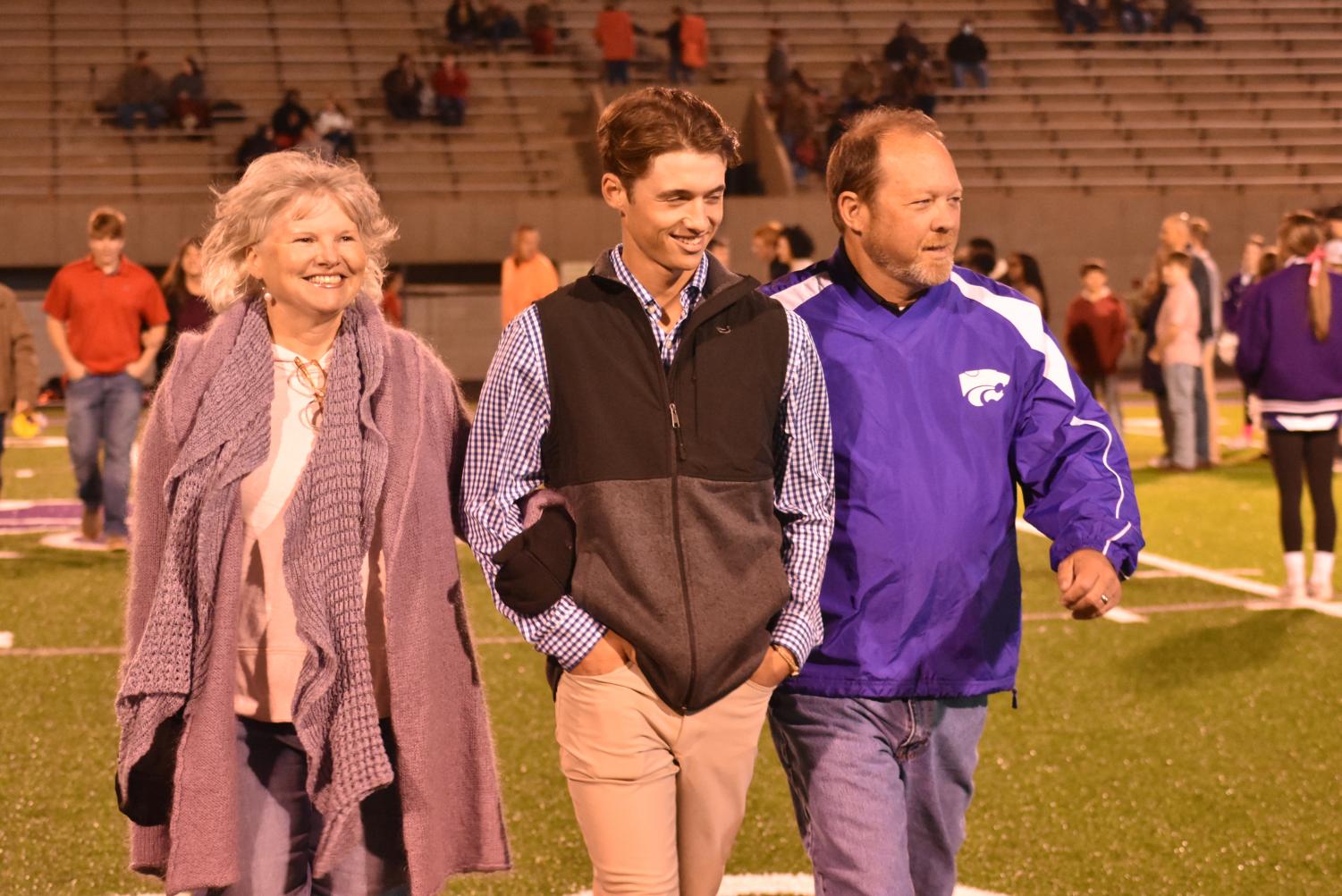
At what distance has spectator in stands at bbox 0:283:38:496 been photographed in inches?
401

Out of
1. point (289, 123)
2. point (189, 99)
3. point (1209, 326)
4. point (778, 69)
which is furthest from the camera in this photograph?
point (778, 69)

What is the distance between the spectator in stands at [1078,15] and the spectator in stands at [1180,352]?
1901cm

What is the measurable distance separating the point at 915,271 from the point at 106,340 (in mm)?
8188

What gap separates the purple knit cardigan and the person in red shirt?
7764 millimetres

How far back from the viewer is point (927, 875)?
3.72 m

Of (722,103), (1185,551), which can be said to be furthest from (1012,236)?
(1185,551)

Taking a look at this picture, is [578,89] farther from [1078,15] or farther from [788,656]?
[788,656]

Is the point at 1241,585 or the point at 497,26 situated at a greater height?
the point at 497,26

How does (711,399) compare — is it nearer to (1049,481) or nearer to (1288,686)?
(1049,481)

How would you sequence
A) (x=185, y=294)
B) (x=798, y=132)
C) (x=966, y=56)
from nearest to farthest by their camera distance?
1. (x=185, y=294)
2. (x=798, y=132)
3. (x=966, y=56)

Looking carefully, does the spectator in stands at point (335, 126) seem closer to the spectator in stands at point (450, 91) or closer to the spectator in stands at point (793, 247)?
the spectator in stands at point (450, 91)

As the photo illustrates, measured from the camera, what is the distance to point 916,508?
3506mm

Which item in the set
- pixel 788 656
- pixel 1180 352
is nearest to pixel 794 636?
pixel 788 656

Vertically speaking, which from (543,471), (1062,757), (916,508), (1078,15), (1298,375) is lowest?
(1062,757)
